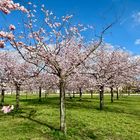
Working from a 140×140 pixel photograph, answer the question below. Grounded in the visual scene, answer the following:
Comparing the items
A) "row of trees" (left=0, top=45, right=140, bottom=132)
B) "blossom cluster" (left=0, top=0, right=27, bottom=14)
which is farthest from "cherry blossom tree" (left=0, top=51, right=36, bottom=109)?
"blossom cluster" (left=0, top=0, right=27, bottom=14)

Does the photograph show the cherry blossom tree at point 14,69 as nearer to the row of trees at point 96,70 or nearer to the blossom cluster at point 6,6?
the row of trees at point 96,70

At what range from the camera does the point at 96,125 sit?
2083 cm

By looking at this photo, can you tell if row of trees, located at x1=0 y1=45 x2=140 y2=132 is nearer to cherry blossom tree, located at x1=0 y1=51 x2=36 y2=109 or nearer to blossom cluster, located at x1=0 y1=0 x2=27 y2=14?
cherry blossom tree, located at x1=0 y1=51 x2=36 y2=109

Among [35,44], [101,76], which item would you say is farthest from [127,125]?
[101,76]

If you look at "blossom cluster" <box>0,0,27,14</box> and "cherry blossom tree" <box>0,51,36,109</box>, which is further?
"cherry blossom tree" <box>0,51,36,109</box>

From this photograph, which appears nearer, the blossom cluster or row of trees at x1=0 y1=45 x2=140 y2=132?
the blossom cluster

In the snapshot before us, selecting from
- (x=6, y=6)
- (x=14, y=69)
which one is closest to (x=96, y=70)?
(x=14, y=69)

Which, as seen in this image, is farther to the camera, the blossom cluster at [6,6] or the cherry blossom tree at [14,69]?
the cherry blossom tree at [14,69]

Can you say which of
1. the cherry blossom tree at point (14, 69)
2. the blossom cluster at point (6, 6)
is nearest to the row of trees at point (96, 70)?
the cherry blossom tree at point (14, 69)

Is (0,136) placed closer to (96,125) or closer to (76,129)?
(76,129)

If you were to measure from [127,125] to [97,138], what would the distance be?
5.28 m

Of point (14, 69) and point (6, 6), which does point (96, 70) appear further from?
point (6, 6)

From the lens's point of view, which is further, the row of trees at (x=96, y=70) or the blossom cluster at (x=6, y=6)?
the row of trees at (x=96, y=70)

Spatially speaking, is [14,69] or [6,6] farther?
[14,69]
